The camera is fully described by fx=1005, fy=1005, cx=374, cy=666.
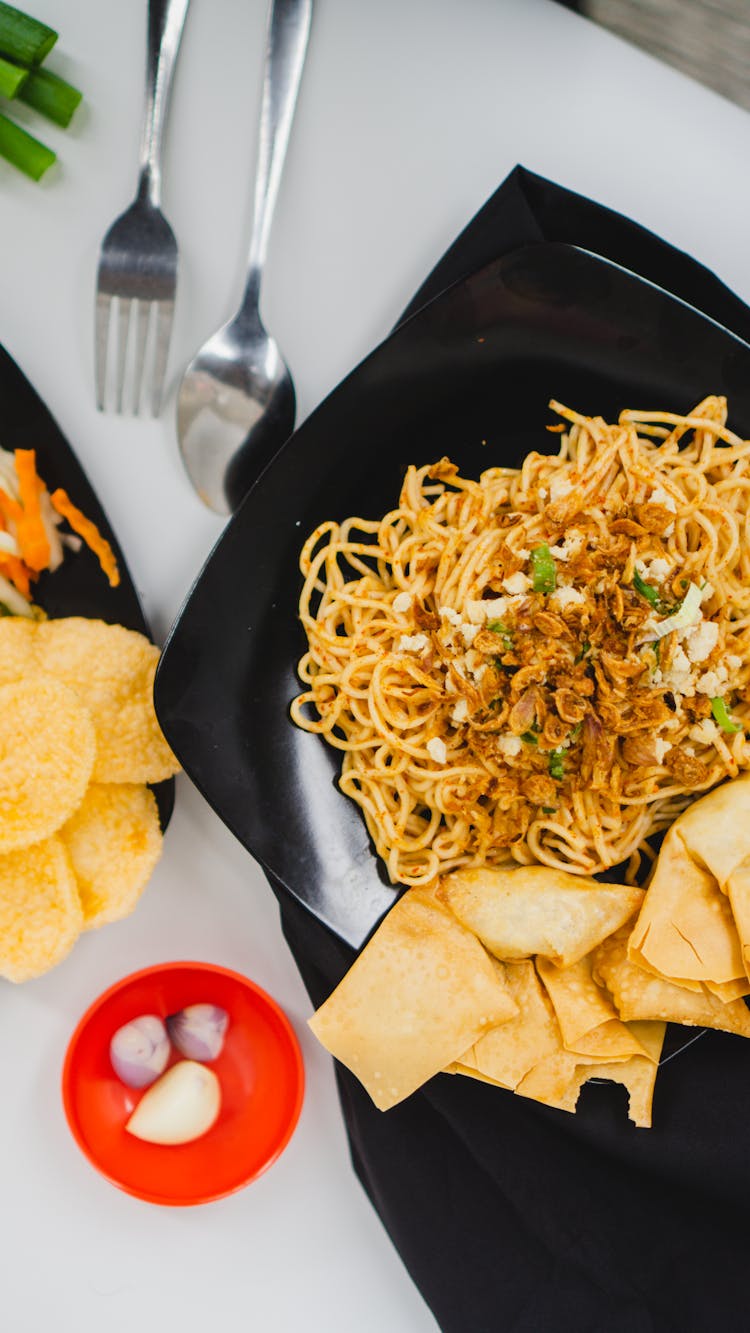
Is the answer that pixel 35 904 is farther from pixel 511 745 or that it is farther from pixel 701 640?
pixel 701 640

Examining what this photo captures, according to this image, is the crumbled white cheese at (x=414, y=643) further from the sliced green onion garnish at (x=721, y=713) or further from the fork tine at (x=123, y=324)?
the fork tine at (x=123, y=324)

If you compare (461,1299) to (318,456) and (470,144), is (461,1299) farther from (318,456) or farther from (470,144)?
(470,144)

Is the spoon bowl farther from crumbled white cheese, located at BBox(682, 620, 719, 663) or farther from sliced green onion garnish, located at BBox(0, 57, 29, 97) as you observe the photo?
A: crumbled white cheese, located at BBox(682, 620, 719, 663)

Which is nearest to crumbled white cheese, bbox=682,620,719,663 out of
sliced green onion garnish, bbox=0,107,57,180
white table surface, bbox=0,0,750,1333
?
white table surface, bbox=0,0,750,1333

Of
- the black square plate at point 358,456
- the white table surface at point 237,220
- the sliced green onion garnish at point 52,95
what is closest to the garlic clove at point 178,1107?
the white table surface at point 237,220

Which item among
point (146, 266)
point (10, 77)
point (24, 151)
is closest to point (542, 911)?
point (146, 266)
